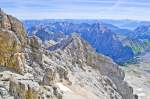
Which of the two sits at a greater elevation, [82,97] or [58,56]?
[58,56]

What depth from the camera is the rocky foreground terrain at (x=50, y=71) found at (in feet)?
233

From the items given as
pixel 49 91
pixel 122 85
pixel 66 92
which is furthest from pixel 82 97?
pixel 122 85

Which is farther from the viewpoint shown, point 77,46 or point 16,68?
point 77,46

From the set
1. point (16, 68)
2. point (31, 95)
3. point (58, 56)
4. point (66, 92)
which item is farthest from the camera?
point (58, 56)

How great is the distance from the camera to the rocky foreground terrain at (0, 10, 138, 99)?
70.9 metres

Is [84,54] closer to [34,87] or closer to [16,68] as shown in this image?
[16,68]

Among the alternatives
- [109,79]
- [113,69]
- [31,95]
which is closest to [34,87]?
[31,95]

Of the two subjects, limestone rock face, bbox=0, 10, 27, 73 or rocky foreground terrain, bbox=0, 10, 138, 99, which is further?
limestone rock face, bbox=0, 10, 27, 73

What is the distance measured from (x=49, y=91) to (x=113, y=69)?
75060 mm

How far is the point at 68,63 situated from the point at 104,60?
2106 cm

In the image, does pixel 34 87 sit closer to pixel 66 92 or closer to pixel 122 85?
pixel 66 92

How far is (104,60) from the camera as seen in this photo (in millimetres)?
154625

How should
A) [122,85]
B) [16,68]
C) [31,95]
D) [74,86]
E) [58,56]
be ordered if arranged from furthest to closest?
[122,85] → [58,56] → [74,86] → [16,68] → [31,95]

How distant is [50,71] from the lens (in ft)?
313
